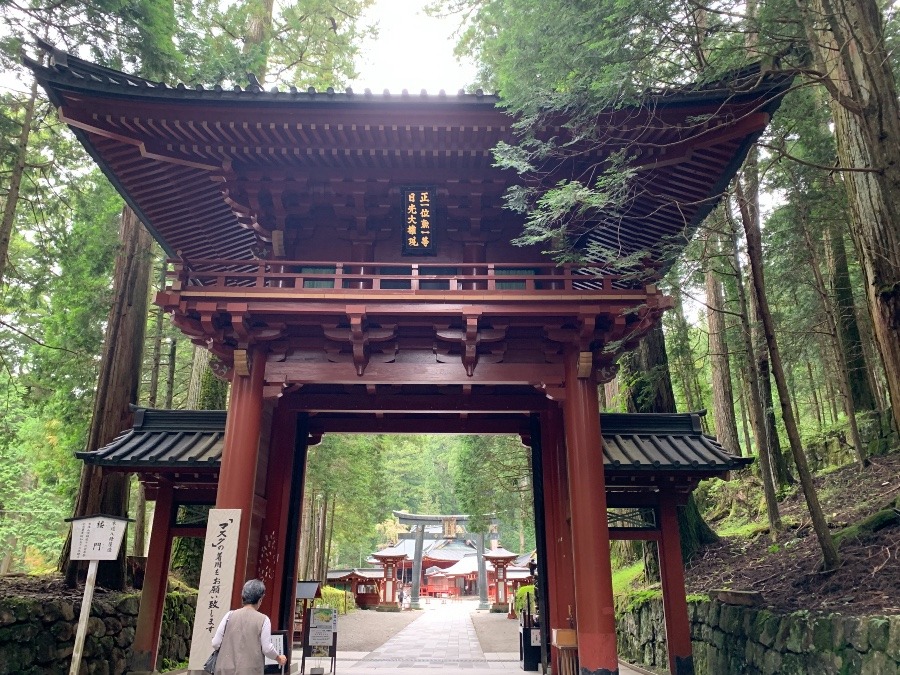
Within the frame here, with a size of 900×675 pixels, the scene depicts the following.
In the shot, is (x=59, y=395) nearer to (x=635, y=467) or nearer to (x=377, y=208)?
(x=377, y=208)

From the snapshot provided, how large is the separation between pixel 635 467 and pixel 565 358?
1.90 m

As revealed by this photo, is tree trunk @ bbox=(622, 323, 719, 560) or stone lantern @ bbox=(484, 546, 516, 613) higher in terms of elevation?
tree trunk @ bbox=(622, 323, 719, 560)

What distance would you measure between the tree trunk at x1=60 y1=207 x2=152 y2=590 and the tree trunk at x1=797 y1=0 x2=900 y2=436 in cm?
1045

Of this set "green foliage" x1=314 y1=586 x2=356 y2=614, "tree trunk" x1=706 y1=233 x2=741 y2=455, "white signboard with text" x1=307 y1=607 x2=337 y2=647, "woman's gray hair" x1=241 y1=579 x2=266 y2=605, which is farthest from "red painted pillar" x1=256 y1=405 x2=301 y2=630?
"green foliage" x1=314 y1=586 x2=356 y2=614

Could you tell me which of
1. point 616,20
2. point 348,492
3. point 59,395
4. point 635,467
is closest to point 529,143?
point 616,20

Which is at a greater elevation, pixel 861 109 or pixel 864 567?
pixel 861 109

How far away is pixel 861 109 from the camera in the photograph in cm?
591

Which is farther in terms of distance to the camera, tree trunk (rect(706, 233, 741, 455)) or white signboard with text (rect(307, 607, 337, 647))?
tree trunk (rect(706, 233, 741, 455))

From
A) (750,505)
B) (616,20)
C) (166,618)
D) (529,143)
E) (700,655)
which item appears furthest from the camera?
(750,505)

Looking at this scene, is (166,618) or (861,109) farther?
(166,618)

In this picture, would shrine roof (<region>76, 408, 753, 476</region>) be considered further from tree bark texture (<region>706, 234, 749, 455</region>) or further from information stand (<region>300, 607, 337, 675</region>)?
tree bark texture (<region>706, 234, 749, 455</region>)

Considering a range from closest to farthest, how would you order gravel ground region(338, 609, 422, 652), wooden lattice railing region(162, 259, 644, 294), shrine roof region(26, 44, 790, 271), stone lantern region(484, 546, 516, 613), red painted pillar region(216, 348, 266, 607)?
shrine roof region(26, 44, 790, 271) < red painted pillar region(216, 348, 266, 607) < wooden lattice railing region(162, 259, 644, 294) < gravel ground region(338, 609, 422, 652) < stone lantern region(484, 546, 516, 613)

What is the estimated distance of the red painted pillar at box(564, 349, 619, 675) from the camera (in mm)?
6219

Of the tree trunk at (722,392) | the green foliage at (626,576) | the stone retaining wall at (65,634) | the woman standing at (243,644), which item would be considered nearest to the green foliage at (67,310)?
the stone retaining wall at (65,634)
